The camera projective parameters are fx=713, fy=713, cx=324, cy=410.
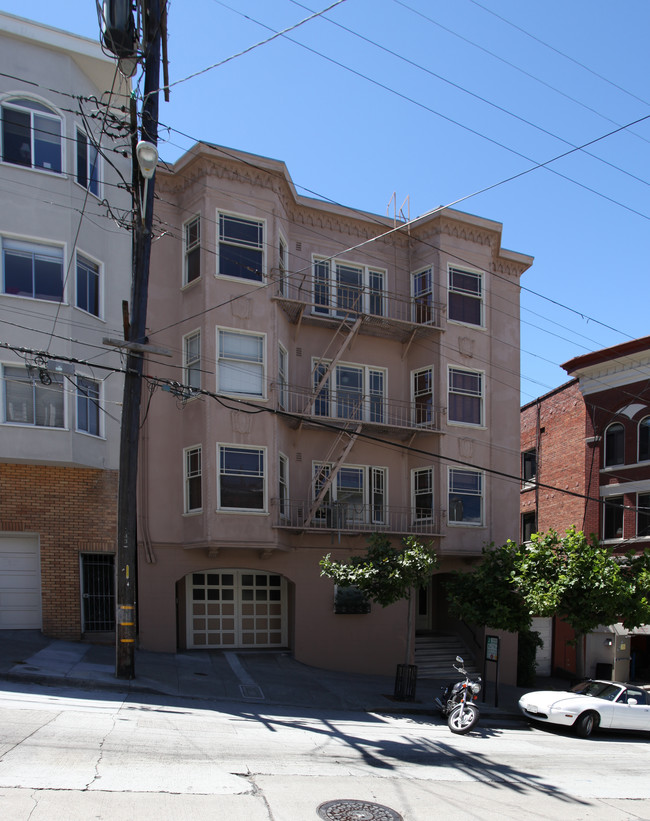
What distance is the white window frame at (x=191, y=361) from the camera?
60.3 ft

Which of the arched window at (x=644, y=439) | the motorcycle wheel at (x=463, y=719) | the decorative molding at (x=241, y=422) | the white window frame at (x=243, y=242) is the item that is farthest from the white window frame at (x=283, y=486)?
the arched window at (x=644, y=439)

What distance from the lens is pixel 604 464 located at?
25578 mm

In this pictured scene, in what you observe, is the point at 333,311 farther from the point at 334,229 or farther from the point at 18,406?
the point at 18,406

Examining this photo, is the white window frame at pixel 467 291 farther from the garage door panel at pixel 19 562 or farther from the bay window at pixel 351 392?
the garage door panel at pixel 19 562

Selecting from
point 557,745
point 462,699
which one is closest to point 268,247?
point 462,699

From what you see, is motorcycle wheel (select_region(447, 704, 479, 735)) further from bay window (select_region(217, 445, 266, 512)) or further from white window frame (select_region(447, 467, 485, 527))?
white window frame (select_region(447, 467, 485, 527))

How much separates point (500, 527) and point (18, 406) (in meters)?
14.3

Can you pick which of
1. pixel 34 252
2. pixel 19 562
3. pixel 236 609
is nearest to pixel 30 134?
pixel 34 252

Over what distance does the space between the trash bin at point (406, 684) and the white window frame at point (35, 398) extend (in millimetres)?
9504

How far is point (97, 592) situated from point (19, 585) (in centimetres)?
182

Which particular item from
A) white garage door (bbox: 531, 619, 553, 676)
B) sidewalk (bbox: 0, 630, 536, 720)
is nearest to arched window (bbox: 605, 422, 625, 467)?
white garage door (bbox: 531, 619, 553, 676)

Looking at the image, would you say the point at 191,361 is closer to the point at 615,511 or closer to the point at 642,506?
the point at 642,506

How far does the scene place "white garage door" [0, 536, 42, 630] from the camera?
16922 mm

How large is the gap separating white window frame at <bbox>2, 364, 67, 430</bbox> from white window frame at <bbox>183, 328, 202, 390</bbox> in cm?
310
